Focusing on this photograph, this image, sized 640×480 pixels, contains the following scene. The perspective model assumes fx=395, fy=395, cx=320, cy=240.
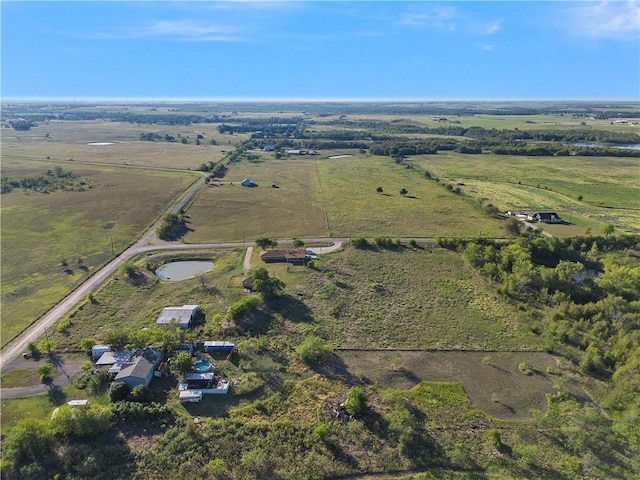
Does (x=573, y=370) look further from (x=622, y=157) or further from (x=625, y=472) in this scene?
(x=622, y=157)

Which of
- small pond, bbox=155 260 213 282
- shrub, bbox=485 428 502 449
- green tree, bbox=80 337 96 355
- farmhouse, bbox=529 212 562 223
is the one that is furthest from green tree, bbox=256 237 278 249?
farmhouse, bbox=529 212 562 223

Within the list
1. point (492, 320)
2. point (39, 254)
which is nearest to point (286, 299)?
point (492, 320)

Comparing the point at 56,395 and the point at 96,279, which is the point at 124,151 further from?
the point at 56,395

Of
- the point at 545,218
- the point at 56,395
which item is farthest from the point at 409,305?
the point at 545,218

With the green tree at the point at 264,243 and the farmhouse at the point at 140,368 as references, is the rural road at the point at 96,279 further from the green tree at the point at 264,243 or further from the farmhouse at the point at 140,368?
the farmhouse at the point at 140,368

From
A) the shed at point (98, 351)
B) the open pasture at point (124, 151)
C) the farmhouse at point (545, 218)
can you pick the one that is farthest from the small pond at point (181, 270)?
the open pasture at point (124, 151)
